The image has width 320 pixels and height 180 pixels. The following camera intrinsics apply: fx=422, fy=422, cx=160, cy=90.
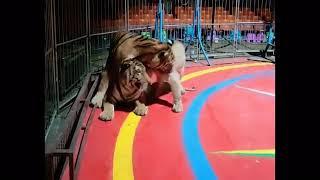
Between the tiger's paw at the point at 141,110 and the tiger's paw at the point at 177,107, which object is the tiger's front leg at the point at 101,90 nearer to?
the tiger's paw at the point at 141,110

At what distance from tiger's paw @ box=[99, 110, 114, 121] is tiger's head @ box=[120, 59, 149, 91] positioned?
0.42 meters

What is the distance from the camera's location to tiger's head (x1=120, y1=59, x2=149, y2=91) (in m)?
5.45

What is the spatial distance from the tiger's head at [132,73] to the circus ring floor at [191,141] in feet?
1.42

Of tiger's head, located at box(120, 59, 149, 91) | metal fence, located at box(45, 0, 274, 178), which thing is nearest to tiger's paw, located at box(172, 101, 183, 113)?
tiger's head, located at box(120, 59, 149, 91)

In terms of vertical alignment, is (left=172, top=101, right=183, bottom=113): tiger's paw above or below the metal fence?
below

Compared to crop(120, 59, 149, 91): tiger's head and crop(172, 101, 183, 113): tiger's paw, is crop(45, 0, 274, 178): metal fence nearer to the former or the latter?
crop(120, 59, 149, 91): tiger's head

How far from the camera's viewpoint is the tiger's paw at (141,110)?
5609 millimetres

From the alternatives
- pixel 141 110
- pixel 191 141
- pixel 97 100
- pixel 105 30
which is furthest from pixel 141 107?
pixel 105 30

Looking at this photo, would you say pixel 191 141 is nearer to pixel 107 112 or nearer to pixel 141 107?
pixel 141 107

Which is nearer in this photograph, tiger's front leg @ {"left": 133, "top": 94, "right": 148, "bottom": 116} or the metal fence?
the metal fence
